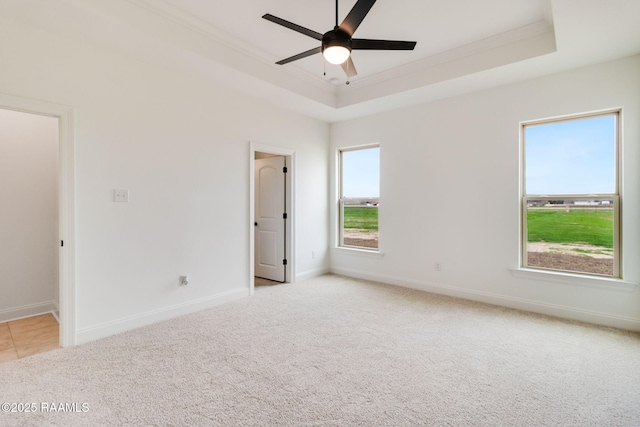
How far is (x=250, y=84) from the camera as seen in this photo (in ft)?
12.5

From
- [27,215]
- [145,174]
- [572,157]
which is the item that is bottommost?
[27,215]

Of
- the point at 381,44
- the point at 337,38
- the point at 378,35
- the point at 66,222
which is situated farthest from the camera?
the point at 378,35

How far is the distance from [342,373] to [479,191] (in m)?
2.98

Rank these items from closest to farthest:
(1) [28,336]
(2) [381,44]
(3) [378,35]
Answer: (2) [381,44]
(1) [28,336]
(3) [378,35]

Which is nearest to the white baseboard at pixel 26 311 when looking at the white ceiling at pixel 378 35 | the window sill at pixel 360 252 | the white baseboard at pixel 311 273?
the white ceiling at pixel 378 35

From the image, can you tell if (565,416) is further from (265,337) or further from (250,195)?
(250,195)

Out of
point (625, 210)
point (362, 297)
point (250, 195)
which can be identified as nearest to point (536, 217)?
point (625, 210)

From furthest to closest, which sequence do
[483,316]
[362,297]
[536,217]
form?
[362,297] < [536,217] < [483,316]

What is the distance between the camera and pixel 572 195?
3504mm

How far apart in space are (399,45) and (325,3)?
90cm

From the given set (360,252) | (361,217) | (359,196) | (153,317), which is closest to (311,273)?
(360,252)

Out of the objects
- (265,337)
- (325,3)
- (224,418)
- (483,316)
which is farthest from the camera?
(483,316)

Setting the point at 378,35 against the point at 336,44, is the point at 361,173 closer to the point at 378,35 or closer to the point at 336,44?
the point at 378,35

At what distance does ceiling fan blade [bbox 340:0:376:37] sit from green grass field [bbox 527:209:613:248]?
3118 millimetres
